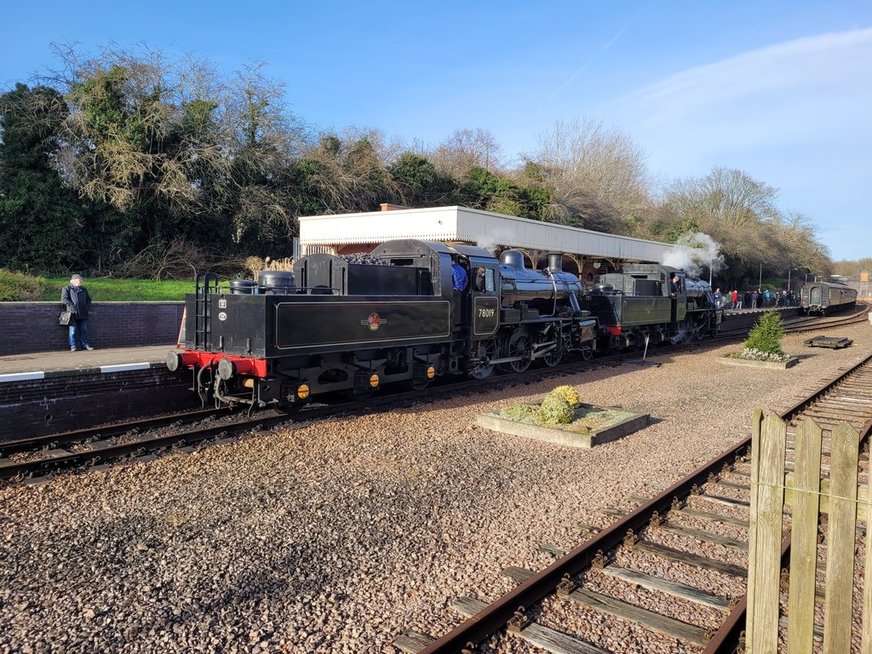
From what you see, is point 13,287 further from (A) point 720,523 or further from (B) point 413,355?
(A) point 720,523

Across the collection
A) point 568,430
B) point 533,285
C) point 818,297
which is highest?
point 818,297

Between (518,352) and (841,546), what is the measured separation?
35.8ft

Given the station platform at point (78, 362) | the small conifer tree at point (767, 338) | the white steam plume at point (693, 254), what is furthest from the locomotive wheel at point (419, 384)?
the white steam plume at point (693, 254)

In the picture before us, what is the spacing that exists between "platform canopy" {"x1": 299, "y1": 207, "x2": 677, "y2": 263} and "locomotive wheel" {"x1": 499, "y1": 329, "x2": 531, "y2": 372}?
8.34 metres

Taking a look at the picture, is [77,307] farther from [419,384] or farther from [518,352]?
[518,352]

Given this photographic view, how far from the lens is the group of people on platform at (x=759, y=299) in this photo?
1564 inches

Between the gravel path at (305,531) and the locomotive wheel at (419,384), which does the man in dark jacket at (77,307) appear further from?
the locomotive wheel at (419,384)

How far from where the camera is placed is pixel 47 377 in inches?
310

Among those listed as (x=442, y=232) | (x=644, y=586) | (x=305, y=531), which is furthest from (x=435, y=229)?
(x=644, y=586)

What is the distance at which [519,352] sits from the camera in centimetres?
1327

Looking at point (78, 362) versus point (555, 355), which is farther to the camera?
point (555, 355)

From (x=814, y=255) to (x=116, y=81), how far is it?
58.4 m

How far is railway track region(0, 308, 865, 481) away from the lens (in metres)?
6.38

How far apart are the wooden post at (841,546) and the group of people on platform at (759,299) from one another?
3967cm
